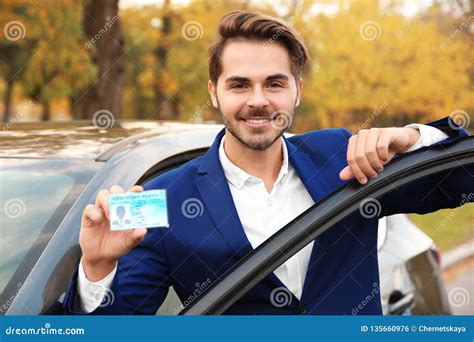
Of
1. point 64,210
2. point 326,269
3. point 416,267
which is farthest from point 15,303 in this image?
point 416,267

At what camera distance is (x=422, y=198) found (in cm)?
202

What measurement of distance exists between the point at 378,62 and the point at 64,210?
12.9 meters

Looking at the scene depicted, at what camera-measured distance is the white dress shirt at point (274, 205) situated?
2.06 m

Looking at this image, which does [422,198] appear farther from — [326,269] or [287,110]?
[287,110]

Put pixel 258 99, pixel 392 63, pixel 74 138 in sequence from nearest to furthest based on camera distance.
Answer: pixel 258 99 → pixel 74 138 → pixel 392 63

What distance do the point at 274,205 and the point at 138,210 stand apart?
68cm

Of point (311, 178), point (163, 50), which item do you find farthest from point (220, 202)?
point (163, 50)

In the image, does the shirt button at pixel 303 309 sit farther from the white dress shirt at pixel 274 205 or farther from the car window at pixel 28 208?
the car window at pixel 28 208

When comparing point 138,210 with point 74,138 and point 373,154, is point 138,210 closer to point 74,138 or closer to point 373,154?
point 373,154

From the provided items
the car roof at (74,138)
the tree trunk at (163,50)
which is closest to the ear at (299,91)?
the car roof at (74,138)

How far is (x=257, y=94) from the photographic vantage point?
6.95 feet

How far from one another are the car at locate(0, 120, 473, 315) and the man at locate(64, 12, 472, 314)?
0.16 metres

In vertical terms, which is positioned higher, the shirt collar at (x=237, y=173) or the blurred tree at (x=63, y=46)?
the blurred tree at (x=63, y=46)

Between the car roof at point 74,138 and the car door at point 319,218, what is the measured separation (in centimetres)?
96
